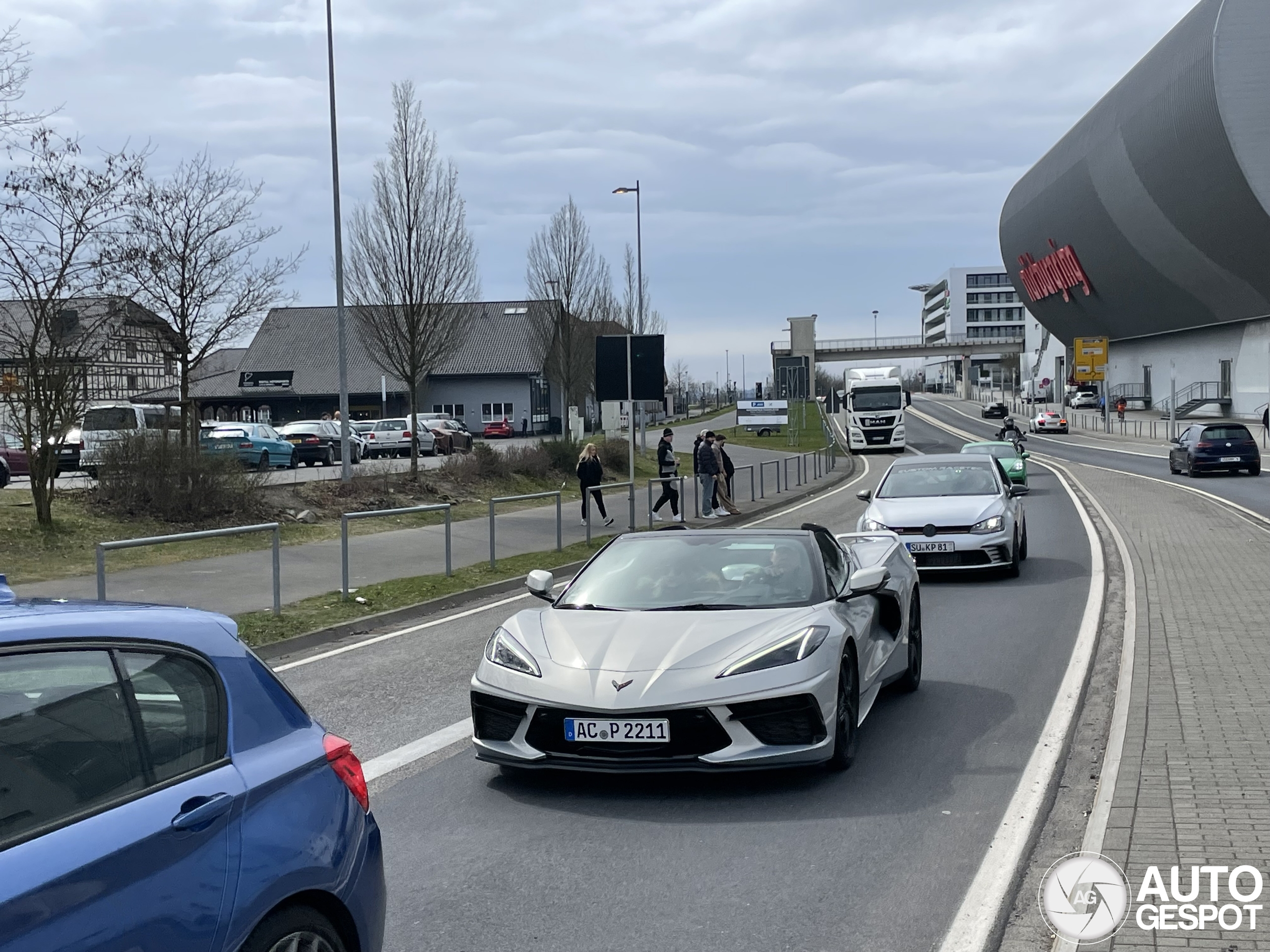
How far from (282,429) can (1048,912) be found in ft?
133

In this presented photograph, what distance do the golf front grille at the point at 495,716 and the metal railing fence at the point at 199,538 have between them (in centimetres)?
468

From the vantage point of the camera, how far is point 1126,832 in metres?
5.20

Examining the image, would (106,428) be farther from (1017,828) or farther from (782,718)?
(1017,828)

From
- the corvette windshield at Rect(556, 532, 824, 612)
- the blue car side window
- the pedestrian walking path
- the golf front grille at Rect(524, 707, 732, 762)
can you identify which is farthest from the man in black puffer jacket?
the blue car side window

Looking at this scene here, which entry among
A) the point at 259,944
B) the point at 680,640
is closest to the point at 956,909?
the point at 680,640

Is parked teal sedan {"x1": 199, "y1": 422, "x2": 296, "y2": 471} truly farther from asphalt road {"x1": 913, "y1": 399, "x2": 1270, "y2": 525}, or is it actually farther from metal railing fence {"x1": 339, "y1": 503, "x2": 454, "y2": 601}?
asphalt road {"x1": 913, "y1": 399, "x2": 1270, "y2": 525}

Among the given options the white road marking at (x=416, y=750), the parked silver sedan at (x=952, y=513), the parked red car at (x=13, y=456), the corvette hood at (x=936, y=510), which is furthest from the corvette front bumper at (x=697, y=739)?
the parked red car at (x=13, y=456)

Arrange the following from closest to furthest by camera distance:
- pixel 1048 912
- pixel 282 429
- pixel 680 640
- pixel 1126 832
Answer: pixel 1048 912
pixel 1126 832
pixel 680 640
pixel 282 429

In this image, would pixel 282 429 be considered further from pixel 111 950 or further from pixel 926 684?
pixel 111 950

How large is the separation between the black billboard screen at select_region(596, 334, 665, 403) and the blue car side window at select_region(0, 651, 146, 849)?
21088 millimetres

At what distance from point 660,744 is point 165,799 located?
10.7 feet

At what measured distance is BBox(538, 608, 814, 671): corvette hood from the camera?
612cm

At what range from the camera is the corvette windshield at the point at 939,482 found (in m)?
16.0

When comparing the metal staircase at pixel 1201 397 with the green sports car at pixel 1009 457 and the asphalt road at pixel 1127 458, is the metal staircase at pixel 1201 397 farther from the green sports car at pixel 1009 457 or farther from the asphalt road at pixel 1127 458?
the green sports car at pixel 1009 457
